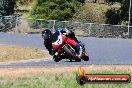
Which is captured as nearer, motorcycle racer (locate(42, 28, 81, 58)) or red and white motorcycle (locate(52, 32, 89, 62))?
motorcycle racer (locate(42, 28, 81, 58))

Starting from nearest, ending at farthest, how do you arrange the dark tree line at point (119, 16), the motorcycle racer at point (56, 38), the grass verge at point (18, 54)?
the motorcycle racer at point (56, 38)
the grass verge at point (18, 54)
the dark tree line at point (119, 16)

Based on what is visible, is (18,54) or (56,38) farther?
(18,54)

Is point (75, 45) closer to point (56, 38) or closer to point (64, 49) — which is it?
point (64, 49)

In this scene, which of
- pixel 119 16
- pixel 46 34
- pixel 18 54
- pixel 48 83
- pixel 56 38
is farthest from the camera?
pixel 119 16

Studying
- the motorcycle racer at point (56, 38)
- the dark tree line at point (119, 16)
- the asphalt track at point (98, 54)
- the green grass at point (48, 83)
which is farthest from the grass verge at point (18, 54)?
the dark tree line at point (119, 16)

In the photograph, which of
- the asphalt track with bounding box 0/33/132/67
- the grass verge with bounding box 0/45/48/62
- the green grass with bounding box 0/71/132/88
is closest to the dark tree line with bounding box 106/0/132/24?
the asphalt track with bounding box 0/33/132/67

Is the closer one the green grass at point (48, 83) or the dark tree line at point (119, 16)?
the green grass at point (48, 83)

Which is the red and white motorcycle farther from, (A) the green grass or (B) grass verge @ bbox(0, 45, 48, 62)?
(B) grass verge @ bbox(0, 45, 48, 62)

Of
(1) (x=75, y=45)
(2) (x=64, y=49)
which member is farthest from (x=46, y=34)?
(1) (x=75, y=45)

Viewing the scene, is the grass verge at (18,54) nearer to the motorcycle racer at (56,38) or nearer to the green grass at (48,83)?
the green grass at (48,83)

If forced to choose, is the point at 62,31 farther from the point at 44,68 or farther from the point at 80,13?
the point at 80,13

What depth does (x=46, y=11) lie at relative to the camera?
45312 millimetres

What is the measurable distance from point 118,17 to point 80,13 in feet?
14.0

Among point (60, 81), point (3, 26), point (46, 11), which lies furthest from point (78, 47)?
point (46, 11)
